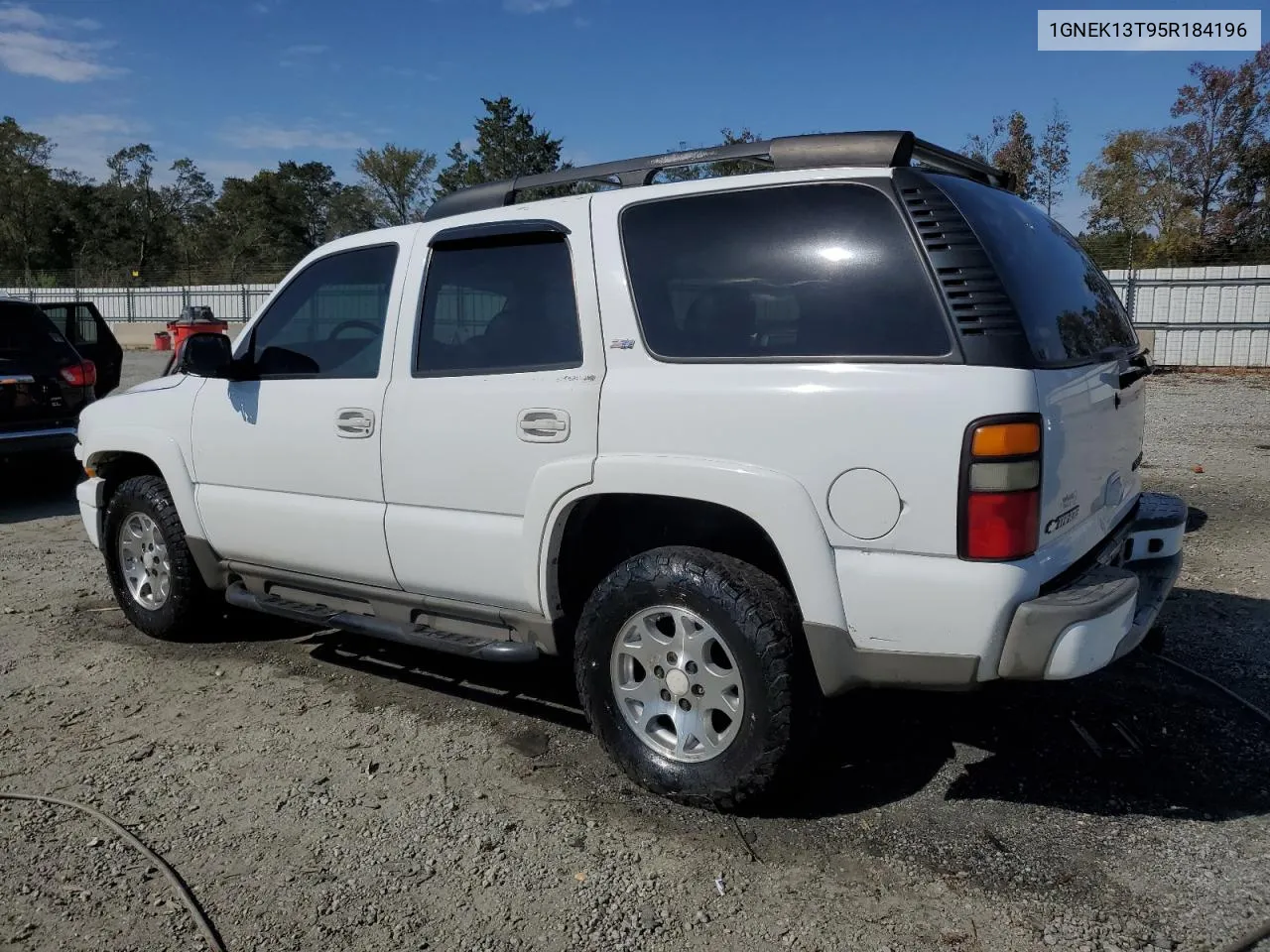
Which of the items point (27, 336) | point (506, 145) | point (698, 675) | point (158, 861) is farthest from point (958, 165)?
point (506, 145)

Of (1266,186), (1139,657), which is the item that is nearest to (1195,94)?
(1266,186)

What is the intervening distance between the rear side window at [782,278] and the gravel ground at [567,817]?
128 centimetres

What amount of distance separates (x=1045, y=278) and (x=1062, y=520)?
80 cm

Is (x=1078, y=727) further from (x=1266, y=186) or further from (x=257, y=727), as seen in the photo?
(x=1266, y=186)

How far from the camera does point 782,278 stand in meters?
3.17

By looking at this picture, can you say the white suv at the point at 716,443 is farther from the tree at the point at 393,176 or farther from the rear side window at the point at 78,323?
the tree at the point at 393,176

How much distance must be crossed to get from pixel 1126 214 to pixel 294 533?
34.4 metres

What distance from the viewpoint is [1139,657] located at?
4.58 meters

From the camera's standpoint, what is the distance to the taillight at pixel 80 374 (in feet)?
28.6

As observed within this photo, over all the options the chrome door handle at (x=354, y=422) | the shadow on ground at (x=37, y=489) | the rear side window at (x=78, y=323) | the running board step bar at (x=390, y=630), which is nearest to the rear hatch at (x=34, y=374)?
the shadow on ground at (x=37, y=489)

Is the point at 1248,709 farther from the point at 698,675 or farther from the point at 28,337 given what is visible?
the point at 28,337

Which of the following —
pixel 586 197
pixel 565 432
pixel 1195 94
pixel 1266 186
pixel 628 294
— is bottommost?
pixel 565 432

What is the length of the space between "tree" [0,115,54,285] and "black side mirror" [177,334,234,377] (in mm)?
59294

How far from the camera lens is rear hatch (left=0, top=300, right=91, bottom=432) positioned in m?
8.33
